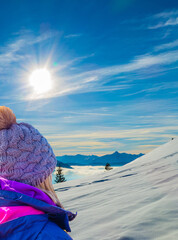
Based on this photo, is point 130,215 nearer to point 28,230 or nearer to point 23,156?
point 23,156

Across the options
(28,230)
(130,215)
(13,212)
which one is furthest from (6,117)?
(130,215)

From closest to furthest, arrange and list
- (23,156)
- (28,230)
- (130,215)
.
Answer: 1. (28,230)
2. (23,156)
3. (130,215)

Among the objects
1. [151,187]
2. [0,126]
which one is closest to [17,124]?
[0,126]

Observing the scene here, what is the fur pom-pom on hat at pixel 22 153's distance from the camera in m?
1.61

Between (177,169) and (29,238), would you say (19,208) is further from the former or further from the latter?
(177,169)

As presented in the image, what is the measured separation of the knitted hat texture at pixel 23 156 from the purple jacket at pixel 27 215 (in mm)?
122

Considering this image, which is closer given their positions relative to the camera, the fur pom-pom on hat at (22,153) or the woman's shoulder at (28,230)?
the woman's shoulder at (28,230)

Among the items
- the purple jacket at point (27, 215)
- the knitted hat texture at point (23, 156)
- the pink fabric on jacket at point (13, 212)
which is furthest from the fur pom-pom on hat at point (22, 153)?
the pink fabric on jacket at point (13, 212)

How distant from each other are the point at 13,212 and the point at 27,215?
75mm

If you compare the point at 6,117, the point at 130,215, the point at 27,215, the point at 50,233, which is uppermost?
the point at 6,117

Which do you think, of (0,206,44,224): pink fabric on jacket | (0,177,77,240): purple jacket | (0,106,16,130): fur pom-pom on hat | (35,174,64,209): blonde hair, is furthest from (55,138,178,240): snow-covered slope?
(0,106,16,130): fur pom-pom on hat

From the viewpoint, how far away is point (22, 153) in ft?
5.39

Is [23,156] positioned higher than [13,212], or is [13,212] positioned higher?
[23,156]

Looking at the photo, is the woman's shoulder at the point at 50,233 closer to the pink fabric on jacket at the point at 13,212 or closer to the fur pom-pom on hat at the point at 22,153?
the pink fabric on jacket at the point at 13,212
